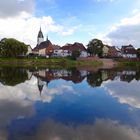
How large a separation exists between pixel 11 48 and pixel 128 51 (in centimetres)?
6199

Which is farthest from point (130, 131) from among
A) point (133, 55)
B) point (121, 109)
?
point (133, 55)

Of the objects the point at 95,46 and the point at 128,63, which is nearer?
the point at 128,63

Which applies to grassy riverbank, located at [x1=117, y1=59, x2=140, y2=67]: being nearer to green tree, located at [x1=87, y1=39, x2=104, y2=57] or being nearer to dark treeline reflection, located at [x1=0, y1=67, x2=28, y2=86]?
green tree, located at [x1=87, y1=39, x2=104, y2=57]

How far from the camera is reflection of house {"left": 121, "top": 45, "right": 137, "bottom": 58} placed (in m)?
131

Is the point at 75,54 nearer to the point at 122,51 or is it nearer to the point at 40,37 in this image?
the point at 122,51

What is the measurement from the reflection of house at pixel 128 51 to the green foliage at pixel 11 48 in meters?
57.1

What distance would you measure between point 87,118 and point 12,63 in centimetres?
7515

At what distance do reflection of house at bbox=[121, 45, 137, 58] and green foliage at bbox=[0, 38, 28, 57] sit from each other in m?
57.1

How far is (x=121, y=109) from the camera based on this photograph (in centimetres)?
1823

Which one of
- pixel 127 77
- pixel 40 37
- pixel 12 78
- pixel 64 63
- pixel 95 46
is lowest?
pixel 64 63

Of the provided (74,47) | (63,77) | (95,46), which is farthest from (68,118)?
(74,47)

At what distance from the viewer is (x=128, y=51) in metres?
133

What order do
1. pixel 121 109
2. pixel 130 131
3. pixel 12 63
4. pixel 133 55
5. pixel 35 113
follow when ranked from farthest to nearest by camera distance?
pixel 133 55 < pixel 12 63 < pixel 121 109 < pixel 35 113 < pixel 130 131

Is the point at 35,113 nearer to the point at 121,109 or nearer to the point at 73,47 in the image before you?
the point at 121,109
